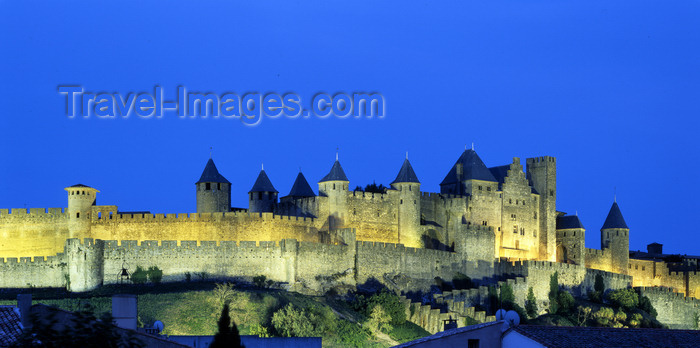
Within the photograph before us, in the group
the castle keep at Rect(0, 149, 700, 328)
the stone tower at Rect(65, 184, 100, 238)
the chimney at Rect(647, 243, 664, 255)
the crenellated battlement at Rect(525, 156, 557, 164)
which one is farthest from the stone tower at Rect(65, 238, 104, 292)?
the chimney at Rect(647, 243, 664, 255)

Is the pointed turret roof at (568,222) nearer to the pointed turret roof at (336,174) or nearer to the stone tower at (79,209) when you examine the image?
the pointed turret roof at (336,174)

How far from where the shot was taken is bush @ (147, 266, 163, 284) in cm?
6175

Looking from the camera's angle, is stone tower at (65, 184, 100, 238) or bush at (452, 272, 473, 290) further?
bush at (452, 272, 473, 290)

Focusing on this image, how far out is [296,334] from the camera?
5456 cm

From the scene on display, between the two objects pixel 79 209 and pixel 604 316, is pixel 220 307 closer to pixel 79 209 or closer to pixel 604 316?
pixel 79 209

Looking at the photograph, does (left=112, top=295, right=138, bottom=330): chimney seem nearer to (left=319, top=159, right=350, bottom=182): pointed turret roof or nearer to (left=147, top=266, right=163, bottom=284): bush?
(left=147, top=266, right=163, bottom=284): bush

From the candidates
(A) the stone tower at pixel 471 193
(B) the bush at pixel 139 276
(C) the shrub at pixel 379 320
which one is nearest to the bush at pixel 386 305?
(C) the shrub at pixel 379 320

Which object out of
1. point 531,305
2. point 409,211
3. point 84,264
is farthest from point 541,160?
point 84,264

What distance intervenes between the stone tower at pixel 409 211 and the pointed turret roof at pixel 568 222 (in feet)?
44.3

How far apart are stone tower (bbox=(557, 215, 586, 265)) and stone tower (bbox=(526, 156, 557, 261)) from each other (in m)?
1.03

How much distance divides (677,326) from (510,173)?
44.8ft

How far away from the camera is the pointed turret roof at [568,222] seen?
82312 mm

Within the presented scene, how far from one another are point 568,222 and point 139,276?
32125 mm

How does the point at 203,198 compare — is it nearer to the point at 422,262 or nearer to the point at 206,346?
the point at 422,262
